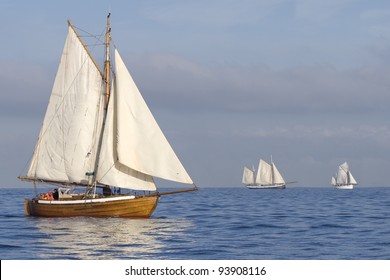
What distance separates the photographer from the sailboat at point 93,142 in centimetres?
5356

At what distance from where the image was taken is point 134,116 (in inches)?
2105

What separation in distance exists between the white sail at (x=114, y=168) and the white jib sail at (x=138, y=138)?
51 centimetres

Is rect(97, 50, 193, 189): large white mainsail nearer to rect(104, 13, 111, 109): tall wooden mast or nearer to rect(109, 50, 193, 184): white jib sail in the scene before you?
rect(109, 50, 193, 184): white jib sail

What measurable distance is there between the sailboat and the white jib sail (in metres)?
0.07

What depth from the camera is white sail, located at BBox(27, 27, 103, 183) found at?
56.5 metres

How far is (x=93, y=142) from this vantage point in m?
56.9

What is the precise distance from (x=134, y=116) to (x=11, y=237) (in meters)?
14.7

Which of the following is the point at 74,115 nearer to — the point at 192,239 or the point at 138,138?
the point at 138,138

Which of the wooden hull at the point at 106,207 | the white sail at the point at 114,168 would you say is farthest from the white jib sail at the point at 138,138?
the wooden hull at the point at 106,207

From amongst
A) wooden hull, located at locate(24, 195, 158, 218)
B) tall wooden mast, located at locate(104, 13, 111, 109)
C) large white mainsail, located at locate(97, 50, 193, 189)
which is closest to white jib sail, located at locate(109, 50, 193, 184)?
large white mainsail, located at locate(97, 50, 193, 189)

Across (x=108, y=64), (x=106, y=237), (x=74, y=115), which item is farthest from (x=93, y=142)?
(x=106, y=237)

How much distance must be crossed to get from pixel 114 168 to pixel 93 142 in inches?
135

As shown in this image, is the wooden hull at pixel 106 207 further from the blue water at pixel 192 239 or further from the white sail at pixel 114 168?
the blue water at pixel 192 239
